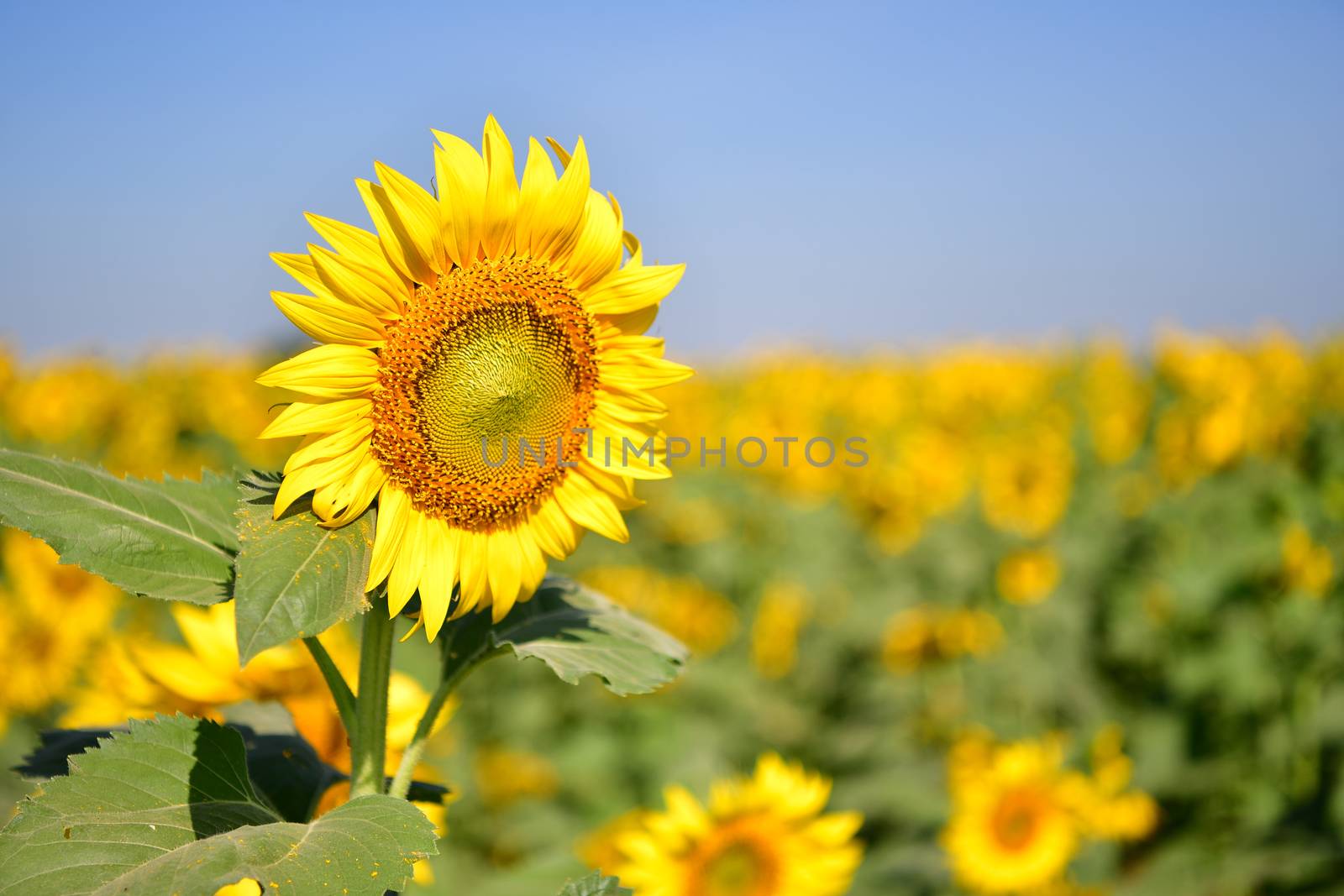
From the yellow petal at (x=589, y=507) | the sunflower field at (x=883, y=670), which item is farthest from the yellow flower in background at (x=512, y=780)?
the yellow petal at (x=589, y=507)

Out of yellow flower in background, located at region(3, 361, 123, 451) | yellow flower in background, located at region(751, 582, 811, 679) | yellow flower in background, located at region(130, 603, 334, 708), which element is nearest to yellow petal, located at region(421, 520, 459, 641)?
yellow flower in background, located at region(130, 603, 334, 708)

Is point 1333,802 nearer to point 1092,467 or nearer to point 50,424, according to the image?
point 1092,467

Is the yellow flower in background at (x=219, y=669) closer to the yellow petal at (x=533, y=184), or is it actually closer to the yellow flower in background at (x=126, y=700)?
the yellow flower in background at (x=126, y=700)

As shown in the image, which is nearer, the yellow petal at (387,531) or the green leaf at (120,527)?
the green leaf at (120,527)

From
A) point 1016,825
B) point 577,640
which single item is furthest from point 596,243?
point 1016,825

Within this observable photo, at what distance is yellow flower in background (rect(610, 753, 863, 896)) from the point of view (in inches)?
85.5

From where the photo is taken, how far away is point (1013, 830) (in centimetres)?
397

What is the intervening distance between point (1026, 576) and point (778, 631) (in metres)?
1.52

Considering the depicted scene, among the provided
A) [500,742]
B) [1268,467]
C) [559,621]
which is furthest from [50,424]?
[1268,467]

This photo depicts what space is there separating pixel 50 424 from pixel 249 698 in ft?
15.7

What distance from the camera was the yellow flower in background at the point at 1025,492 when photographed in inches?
248

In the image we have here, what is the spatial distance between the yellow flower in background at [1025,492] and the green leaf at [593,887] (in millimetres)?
5486

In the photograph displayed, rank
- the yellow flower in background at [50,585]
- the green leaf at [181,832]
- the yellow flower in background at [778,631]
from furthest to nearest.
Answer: the yellow flower in background at [778,631], the yellow flower in background at [50,585], the green leaf at [181,832]

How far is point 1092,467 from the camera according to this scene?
31.5 ft
